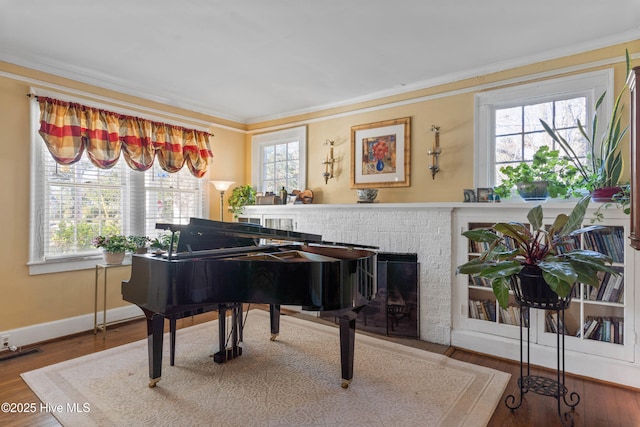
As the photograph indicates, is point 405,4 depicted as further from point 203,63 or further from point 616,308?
point 616,308

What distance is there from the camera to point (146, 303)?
2.41 m

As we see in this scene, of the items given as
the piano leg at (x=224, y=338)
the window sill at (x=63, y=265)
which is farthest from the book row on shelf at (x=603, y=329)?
the window sill at (x=63, y=265)

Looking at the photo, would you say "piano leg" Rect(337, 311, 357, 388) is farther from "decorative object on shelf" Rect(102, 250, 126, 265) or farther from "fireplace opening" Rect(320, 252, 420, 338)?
"decorative object on shelf" Rect(102, 250, 126, 265)

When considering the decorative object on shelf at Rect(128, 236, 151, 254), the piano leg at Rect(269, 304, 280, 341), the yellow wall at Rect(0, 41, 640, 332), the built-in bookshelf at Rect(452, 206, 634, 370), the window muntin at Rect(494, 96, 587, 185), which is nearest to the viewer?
the built-in bookshelf at Rect(452, 206, 634, 370)

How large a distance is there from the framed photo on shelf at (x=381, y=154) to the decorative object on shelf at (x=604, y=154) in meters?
1.50

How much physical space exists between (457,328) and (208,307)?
7.66 ft

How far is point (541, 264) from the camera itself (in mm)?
2094

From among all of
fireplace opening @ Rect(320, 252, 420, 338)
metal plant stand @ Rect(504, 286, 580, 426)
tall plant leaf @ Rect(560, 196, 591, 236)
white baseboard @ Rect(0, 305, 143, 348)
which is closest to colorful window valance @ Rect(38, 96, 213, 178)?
white baseboard @ Rect(0, 305, 143, 348)

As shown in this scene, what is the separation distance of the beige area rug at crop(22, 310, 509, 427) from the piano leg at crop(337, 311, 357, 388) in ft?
0.29

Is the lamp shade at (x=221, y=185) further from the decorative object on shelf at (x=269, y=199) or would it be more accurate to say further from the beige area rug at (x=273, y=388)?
the beige area rug at (x=273, y=388)

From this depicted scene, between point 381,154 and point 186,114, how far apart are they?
2.60 meters

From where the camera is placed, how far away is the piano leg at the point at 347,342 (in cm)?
252

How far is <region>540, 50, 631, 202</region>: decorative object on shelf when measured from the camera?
8.86 ft

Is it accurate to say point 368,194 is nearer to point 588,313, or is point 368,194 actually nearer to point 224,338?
point 224,338
